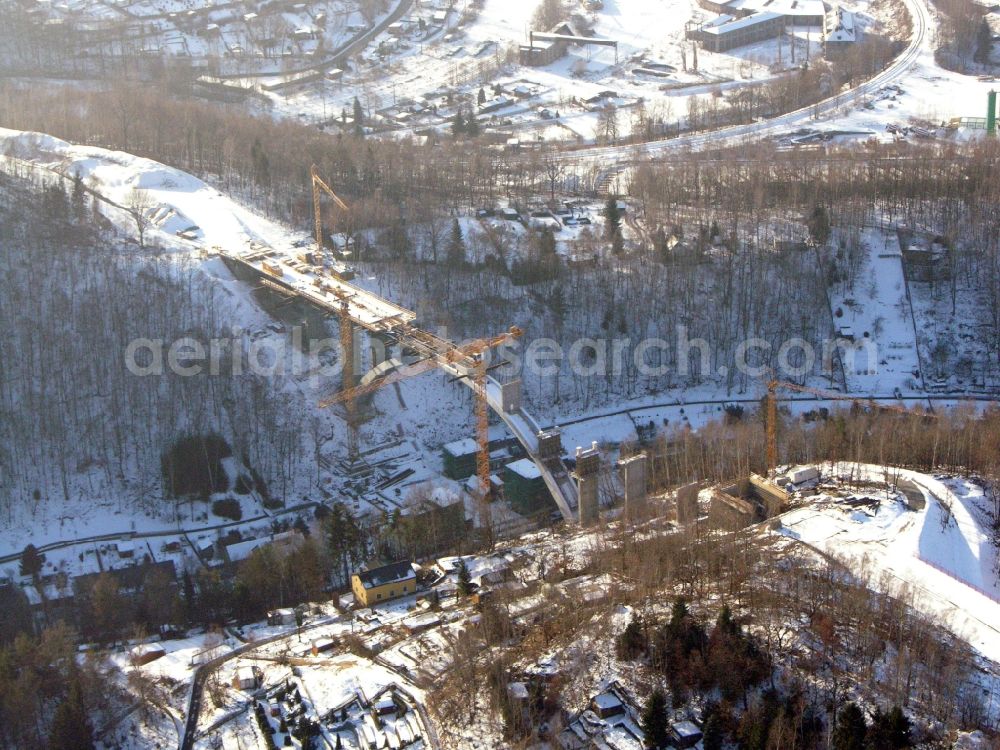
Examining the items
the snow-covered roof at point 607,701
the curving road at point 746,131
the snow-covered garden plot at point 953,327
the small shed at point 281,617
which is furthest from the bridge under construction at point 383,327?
the curving road at point 746,131

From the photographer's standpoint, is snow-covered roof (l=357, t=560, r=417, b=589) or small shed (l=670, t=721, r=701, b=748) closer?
small shed (l=670, t=721, r=701, b=748)

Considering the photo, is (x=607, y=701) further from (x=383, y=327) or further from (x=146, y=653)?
(x=383, y=327)

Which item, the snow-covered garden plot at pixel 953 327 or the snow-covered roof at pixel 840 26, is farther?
the snow-covered roof at pixel 840 26

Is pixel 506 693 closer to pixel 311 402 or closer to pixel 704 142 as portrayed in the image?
→ pixel 311 402

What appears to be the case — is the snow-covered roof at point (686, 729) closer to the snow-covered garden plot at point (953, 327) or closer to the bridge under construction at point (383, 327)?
the bridge under construction at point (383, 327)

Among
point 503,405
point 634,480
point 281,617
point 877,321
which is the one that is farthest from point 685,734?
point 877,321

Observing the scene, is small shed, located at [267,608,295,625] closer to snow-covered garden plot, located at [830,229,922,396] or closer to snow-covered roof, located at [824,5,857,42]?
snow-covered garden plot, located at [830,229,922,396]

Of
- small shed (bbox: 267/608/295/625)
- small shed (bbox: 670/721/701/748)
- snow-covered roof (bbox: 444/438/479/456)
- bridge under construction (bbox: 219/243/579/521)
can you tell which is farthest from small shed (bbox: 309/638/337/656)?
snow-covered roof (bbox: 444/438/479/456)

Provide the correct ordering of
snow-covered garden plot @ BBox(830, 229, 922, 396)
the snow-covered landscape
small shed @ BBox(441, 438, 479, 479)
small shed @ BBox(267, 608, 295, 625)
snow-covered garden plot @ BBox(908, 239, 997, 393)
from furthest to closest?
1. snow-covered garden plot @ BBox(908, 239, 997, 393)
2. snow-covered garden plot @ BBox(830, 229, 922, 396)
3. small shed @ BBox(441, 438, 479, 479)
4. small shed @ BBox(267, 608, 295, 625)
5. the snow-covered landscape

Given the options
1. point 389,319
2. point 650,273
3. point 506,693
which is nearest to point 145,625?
point 506,693
